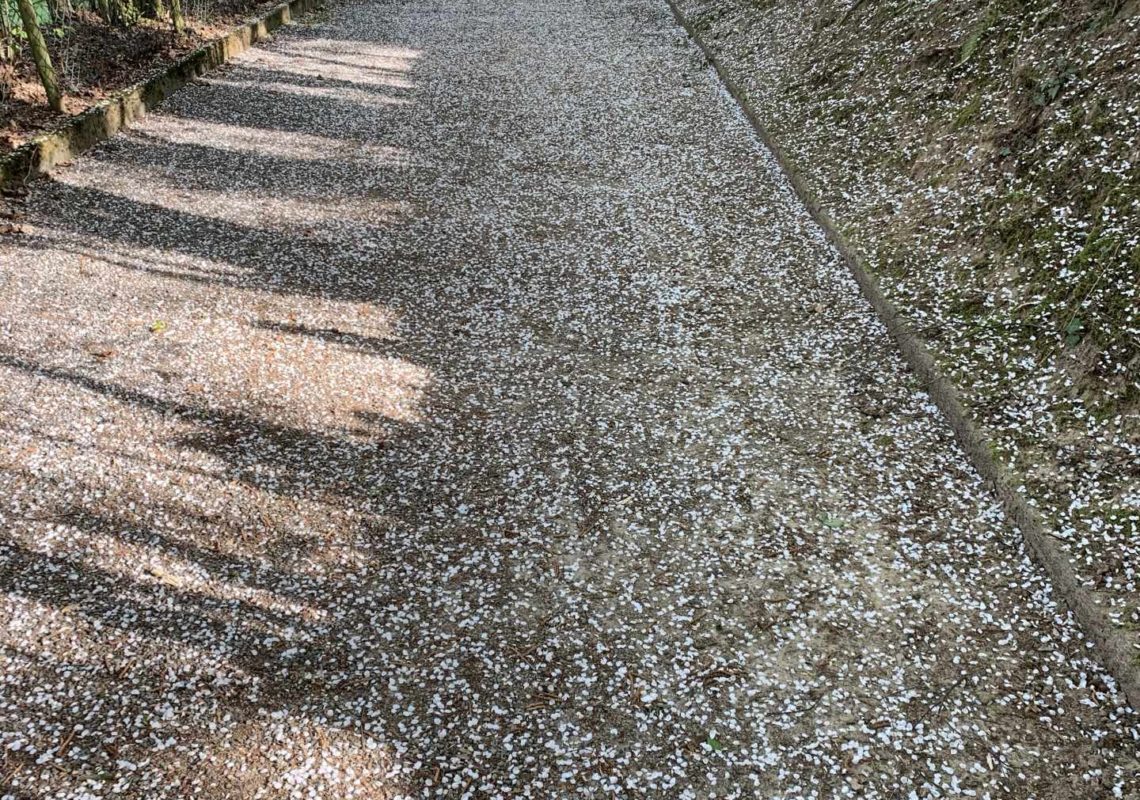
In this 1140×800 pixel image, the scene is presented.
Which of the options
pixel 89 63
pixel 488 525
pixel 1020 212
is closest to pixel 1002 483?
pixel 1020 212

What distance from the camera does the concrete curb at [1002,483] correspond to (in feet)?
10.5

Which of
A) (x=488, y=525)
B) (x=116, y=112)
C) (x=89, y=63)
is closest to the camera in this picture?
(x=488, y=525)

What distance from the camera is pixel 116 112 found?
833cm

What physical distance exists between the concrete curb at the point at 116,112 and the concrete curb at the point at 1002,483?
23.6ft

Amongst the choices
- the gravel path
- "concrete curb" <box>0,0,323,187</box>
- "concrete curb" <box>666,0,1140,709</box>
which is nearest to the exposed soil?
"concrete curb" <box>0,0,323,187</box>

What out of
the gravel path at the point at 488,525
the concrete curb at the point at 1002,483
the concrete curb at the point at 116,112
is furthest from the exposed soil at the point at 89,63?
the concrete curb at the point at 1002,483

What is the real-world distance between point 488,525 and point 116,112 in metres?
7.35

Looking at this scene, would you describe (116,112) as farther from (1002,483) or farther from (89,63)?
(1002,483)

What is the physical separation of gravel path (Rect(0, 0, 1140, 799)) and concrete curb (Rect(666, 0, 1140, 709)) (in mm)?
88

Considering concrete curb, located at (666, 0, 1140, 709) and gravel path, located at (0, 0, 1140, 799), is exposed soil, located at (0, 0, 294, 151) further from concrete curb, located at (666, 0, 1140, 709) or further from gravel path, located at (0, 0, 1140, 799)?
concrete curb, located at (666, 0, 1140, 709)

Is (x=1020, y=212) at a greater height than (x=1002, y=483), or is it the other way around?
(x=1020, y=212)

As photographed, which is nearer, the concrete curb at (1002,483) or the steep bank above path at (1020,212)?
the concrete curb at (1002,483)

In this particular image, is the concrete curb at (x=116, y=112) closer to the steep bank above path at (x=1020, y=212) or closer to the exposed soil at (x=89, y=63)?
the exposed soil at (x=89, y=63)

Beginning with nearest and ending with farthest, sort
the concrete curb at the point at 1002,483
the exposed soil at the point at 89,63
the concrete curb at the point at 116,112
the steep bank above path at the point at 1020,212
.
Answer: the concrete curb at the point at 1002,483 → the steep bank above path at the point at 1020,212 → the concrete curb at the point at 116,112 → the exposed soil at the point at 89,63
